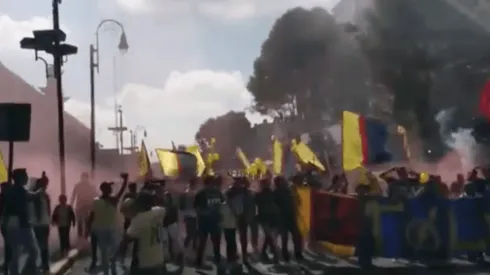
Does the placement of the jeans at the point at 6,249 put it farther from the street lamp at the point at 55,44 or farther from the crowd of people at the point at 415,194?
the street lamp at the point at 55,44

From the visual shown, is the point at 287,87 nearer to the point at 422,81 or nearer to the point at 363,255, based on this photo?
the point at 422,81

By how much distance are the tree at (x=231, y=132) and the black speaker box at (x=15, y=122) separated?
9672cm

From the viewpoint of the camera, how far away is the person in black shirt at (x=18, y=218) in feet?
Answer: 47.1

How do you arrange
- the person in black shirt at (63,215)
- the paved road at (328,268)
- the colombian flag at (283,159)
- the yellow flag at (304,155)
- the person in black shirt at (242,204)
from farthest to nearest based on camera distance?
the colombian flag at (283,159), the yellow flag at (304,155), the person in black shirt at (63,215), the person in black shirt at (242,204), the paved road at (328,268)

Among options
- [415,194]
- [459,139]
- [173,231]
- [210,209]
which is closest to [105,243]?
[173,231]

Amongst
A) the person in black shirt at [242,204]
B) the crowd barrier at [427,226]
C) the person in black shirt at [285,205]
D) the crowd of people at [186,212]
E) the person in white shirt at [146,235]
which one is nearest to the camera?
the person in white shirt at [146,235]

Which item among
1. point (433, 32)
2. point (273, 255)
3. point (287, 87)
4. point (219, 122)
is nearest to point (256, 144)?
point (219, 122)

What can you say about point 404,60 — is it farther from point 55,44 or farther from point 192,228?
point 192,228

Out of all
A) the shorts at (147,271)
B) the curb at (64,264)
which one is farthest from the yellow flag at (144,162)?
the shorts at (147,271)

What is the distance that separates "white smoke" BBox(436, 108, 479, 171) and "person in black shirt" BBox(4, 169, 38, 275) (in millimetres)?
39824

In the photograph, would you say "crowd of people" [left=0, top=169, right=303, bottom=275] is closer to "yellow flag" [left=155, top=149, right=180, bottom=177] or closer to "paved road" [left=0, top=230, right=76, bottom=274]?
"paved road" [left=0, top=230, right=76, bottom=274]

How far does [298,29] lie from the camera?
73.9m

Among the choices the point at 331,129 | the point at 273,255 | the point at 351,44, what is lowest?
the point at 273,255

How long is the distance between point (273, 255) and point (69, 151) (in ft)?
175
